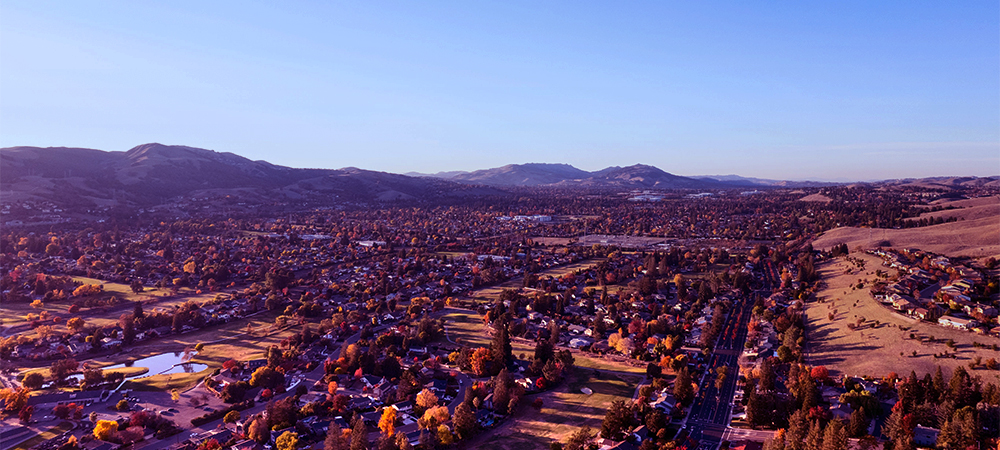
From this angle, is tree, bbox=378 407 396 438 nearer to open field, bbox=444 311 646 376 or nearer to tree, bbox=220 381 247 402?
tree, bbox=220 381 247 402

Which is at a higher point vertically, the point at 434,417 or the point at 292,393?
the point at 434,417

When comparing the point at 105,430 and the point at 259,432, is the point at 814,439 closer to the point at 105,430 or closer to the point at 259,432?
the point at 259,432

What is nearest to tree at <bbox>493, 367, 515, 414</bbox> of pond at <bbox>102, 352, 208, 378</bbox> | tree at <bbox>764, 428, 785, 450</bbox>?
tree at <bbox>764, 428, 785, 450</bbox>

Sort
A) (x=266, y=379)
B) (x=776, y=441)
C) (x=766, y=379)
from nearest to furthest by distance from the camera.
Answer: (x=776, y=441) < (x=766, y=379) < (x=266, y=379)

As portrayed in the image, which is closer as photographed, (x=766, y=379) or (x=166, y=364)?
(x=766, y=379)

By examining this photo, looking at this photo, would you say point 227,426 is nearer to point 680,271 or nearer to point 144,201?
point 680,271

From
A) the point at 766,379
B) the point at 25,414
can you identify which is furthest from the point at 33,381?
the point at 766,379

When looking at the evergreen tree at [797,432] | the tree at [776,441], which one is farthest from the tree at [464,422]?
the evergreen tree at [797,432]
